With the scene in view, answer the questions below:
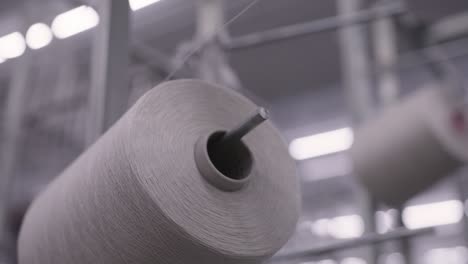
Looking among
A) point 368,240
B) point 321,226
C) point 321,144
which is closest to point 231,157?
point 368,240

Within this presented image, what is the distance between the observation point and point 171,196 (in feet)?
2.25

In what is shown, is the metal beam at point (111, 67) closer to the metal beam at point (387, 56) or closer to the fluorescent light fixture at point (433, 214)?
the metal beam at point (387, 56)

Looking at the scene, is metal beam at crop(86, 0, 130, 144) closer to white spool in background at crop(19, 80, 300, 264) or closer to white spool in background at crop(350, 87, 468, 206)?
white spool in background at crop(19, 80, 300, 264)

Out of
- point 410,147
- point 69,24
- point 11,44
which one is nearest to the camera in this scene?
point 410,147

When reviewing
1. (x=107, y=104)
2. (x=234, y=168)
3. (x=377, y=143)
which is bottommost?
(x=234, y=168)

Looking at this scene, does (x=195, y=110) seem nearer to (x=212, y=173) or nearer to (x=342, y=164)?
(x=212, y=173)

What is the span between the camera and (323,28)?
1.90m

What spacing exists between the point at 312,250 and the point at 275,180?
86 centimetres

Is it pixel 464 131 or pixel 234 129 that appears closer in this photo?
pixel 234 129

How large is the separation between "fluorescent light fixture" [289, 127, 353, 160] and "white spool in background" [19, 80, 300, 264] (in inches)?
189

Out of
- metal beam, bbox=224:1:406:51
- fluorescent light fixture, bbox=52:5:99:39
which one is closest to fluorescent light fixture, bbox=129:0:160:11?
metal beam, bbox=224:1:406:51

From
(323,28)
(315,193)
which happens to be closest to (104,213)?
(323,28)

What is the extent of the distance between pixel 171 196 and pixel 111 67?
1.29 ft

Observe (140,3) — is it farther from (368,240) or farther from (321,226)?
(321,226)
